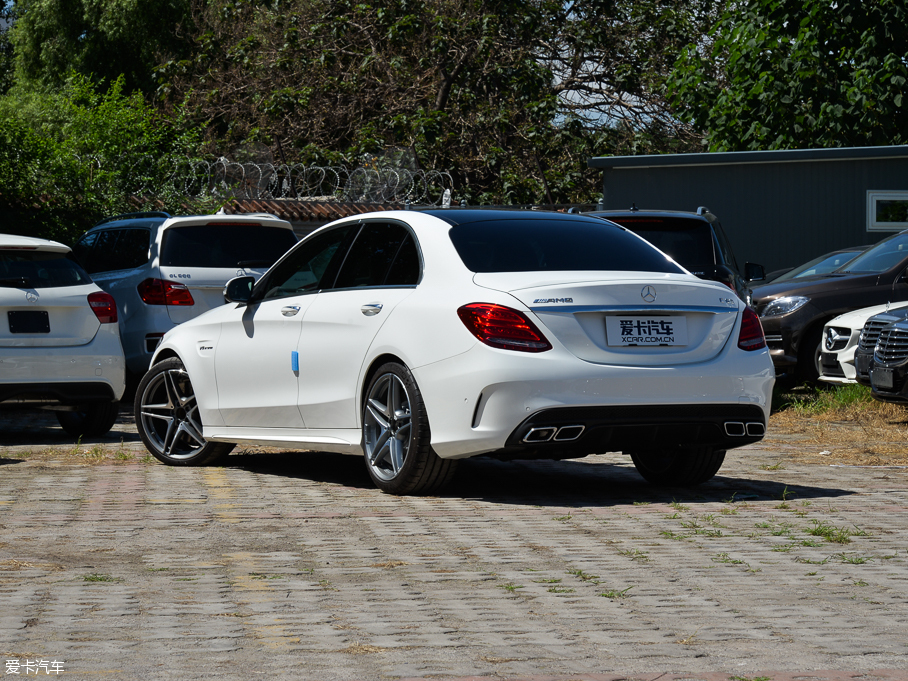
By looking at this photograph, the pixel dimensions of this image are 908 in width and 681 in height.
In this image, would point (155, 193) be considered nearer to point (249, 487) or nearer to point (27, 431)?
point (27, 431)

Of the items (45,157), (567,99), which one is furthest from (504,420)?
(567,99)

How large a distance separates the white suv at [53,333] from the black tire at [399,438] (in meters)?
3.78

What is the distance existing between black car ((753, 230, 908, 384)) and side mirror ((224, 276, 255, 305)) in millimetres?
7717

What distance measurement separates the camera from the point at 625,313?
677cm

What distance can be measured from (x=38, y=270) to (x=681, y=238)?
5.92 meters

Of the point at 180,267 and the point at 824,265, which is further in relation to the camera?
Answer: the point at 824,265

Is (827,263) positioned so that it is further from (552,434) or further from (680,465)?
(552,434)

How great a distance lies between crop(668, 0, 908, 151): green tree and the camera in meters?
26.3

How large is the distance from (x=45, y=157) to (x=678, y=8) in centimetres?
1863

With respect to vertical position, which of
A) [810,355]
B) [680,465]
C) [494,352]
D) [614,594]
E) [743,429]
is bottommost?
[810,355]

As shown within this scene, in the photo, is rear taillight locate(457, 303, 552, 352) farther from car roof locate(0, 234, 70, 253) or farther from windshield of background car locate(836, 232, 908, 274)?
windshield of background car locate(836, 232, 908, 274)

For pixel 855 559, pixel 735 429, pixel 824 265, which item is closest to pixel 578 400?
pixel 735 429

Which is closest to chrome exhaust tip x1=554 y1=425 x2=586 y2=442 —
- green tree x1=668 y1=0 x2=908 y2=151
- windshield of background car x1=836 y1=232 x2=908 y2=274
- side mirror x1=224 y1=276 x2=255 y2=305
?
side mirror x1=224 y1=276 x2=255 y2=305

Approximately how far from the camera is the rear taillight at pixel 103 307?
417 inches
